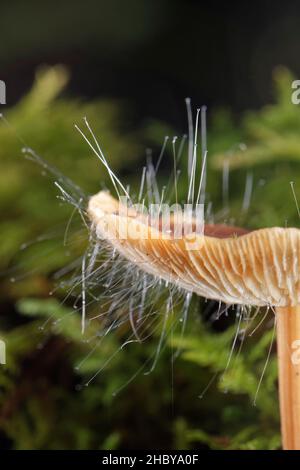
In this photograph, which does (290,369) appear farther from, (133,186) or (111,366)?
(133,186)

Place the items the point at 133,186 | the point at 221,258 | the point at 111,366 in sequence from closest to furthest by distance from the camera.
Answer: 1. the point at 221,258
2. the point at 111,366
3. the point at 133,186

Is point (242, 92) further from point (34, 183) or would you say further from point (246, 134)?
point (34, 183)

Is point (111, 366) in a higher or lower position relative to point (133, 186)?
lower

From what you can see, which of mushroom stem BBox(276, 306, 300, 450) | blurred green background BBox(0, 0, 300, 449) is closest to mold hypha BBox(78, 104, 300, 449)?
mushroom stem BBox(276, 306, 300, 450)

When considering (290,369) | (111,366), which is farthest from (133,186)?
(290,369)

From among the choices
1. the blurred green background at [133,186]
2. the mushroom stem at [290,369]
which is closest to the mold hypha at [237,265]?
the mushroom stem at [290,369]

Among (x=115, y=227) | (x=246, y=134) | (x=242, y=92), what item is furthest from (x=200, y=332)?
(x=242, y=92)

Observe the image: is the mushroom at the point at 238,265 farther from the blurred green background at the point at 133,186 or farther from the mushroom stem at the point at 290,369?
the blurred green background at the point at 133,186
